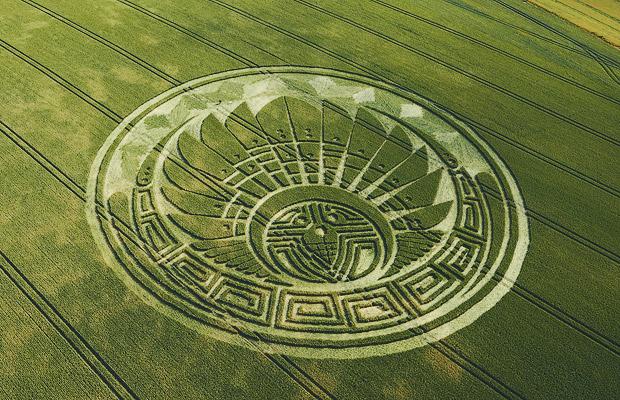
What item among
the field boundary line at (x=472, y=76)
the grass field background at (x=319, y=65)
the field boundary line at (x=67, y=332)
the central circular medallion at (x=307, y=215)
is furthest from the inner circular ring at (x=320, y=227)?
the field boundary line at (x=472, y=76)

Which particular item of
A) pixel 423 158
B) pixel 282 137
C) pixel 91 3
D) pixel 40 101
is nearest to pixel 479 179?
pixel 423 158

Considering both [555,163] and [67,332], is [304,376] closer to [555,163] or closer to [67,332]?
[67,332]

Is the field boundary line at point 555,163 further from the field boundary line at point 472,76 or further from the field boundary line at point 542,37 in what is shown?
the field boundary line at point 542,37

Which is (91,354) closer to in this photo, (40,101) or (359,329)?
(359,329)

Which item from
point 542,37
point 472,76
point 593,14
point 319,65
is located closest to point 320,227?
point 319,65

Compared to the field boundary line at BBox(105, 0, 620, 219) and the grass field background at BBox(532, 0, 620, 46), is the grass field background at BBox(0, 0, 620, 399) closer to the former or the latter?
the field boundary line at BBox(105, 0, 620, 219)
